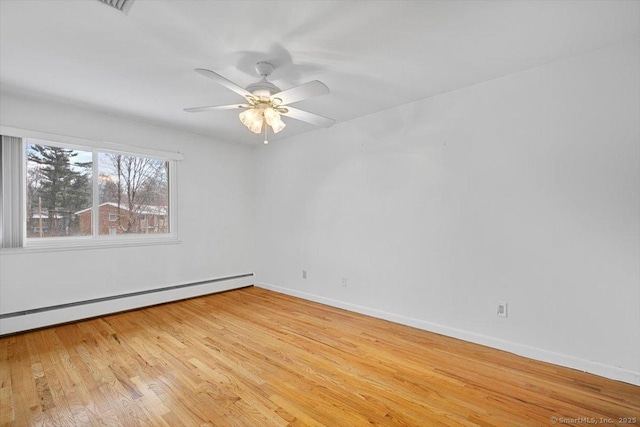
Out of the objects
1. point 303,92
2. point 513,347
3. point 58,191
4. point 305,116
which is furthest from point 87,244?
point 513,347

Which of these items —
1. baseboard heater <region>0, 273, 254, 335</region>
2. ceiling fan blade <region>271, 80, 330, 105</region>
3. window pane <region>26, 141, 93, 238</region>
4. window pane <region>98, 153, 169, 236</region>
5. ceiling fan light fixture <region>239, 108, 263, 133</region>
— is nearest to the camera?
ceiling fan blade <region>271, 80, 330, 105</region>

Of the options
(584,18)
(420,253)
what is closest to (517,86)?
(584,18)

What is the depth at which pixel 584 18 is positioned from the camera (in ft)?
6.11

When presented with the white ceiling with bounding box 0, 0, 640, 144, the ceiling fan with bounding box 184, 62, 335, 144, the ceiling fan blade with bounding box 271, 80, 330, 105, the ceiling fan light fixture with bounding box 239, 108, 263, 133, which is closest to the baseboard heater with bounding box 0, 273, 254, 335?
the white ceiling with bounding box 0, 0, 640, 144

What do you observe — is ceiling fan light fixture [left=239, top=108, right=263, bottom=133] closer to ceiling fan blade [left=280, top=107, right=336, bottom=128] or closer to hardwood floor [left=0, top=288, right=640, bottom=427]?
ceiling fan blade [left=280, top=107, right=336, bottom=128]

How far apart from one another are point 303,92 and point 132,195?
10.4 ft

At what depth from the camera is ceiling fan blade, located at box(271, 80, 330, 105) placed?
6.54 ft

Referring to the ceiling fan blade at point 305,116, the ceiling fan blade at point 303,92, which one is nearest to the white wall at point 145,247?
the ceiling fan blade at point 305,116

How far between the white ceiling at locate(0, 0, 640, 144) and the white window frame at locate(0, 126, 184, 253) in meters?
0.48

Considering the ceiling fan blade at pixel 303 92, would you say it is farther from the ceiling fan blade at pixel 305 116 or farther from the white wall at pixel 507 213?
the white wall at pixel 507 213

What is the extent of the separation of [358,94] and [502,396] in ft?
9.29

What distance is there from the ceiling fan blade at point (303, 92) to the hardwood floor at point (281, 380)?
2.12 meters

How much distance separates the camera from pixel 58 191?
11.0 feet

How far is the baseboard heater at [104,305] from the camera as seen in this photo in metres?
2.99
